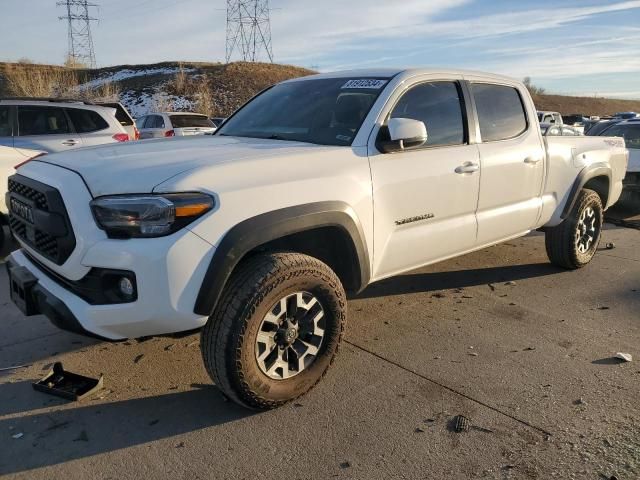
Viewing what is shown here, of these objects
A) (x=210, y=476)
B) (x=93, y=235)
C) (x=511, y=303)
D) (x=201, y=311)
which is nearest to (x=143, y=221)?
(x=93, y=235)

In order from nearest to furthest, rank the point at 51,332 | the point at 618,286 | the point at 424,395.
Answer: the point at 424,395 → the point at 51,332 → the point at 618,286

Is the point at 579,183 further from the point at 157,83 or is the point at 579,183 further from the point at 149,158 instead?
the point at 157,83

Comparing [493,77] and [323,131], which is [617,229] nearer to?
[493,77]

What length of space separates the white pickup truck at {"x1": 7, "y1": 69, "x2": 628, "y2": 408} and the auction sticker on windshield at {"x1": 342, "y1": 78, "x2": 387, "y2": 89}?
1cm

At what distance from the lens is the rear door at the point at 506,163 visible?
433 cm

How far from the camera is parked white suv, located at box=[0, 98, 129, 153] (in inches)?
301

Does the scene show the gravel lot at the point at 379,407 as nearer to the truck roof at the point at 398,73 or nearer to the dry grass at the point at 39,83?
the truck roof at the point at 398,73

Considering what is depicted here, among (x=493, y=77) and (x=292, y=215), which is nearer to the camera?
(x=292, y=215)

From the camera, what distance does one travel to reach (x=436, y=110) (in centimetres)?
409

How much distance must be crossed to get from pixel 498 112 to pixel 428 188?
1401 millimetres

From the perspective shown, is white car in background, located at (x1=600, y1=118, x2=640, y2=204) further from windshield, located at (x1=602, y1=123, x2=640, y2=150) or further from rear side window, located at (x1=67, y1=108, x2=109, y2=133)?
rear side window, located at (x1=67, y1=108, x2=109, y2=133)

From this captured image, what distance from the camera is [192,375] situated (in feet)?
11.4

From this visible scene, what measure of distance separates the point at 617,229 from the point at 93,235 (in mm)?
7570

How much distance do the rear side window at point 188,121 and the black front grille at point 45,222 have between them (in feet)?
42.8
